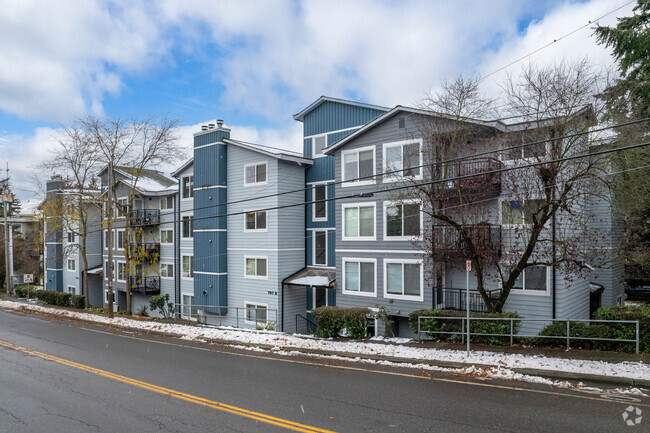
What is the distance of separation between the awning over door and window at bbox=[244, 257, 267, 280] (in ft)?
4.86

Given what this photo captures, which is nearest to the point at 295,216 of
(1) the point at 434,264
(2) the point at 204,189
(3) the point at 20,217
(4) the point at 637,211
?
(2) the point at 204,189

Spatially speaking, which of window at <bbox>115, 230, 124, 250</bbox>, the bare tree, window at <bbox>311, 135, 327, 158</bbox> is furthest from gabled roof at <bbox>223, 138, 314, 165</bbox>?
window at <bbox>115, 230, 124, 250</bbox>

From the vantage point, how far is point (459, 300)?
16.7 metres

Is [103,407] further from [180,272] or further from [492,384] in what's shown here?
[180,272]

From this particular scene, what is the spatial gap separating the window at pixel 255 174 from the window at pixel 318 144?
3145 mm

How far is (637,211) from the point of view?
17.1 meters

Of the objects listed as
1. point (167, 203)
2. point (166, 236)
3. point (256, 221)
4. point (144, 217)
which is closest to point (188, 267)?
point (166, 236)

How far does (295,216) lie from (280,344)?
10.7 meters

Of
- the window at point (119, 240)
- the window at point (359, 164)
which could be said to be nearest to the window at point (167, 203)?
the window at point (119, 240)

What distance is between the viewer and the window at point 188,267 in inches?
1117

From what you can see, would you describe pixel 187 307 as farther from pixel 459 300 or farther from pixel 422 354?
pixel 422 354

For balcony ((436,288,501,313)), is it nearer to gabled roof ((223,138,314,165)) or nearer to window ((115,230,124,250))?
gabled roof ((223,138,314,165))

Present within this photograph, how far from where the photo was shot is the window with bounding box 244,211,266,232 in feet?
78.6

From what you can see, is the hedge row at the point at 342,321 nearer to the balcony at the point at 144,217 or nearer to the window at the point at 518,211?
the window at the point at 518,211
